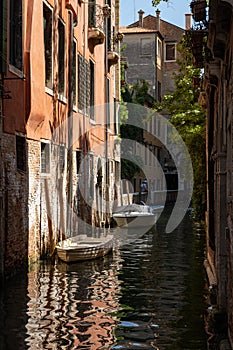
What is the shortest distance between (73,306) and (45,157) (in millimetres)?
6156

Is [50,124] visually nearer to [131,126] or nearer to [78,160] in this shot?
[78,160]

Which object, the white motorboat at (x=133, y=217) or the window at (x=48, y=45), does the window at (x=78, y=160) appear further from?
the white motorboat at (x=133, y=217)

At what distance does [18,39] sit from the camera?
1344cm

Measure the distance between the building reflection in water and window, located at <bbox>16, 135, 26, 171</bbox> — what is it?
2.17 metres

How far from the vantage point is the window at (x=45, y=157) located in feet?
53.1

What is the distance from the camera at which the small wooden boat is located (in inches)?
621

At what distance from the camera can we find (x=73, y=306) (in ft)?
35.7

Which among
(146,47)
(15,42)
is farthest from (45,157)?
(146,47)

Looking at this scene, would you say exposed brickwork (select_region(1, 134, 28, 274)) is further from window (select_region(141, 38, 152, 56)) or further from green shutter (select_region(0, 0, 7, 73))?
window (select_region(141, 38, 152, 56))

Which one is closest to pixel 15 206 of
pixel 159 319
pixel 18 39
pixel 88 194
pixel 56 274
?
pixel 56 274

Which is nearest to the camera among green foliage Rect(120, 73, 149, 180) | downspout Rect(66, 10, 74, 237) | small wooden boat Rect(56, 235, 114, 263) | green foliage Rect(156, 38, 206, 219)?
small wooden boat Rect(56, 235, 114, 263)

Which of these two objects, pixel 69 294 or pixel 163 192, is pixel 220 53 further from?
pixel 163 192

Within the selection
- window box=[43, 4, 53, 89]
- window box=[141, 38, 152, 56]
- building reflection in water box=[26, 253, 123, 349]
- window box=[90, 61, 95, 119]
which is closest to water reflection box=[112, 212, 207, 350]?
building reflection in water box=[26, 253, 123, 349]

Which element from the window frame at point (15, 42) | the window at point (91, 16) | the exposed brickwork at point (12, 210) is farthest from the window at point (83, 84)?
the window frame at point (15, 42)
